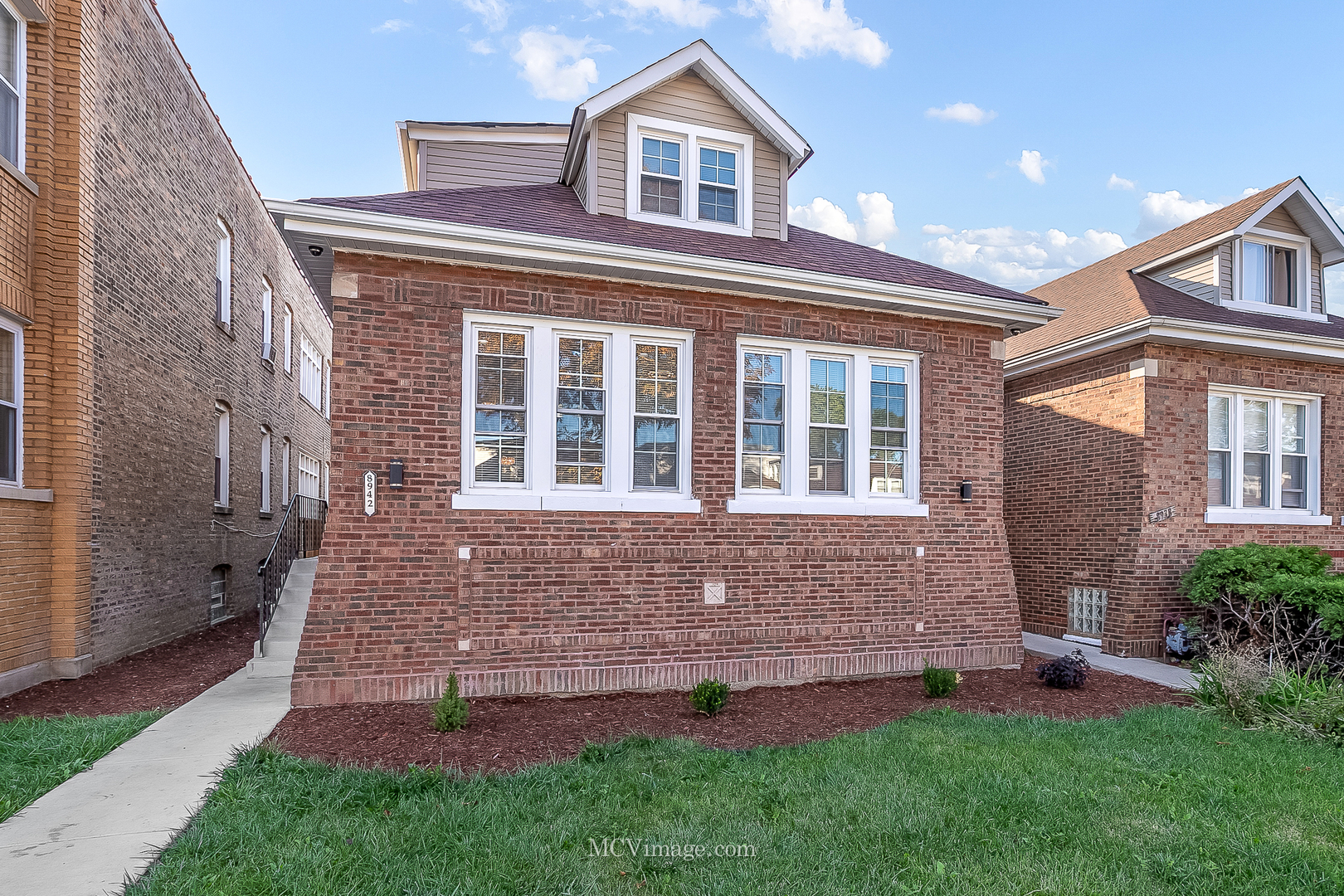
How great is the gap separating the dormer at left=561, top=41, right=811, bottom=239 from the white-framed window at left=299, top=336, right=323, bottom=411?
13.1 metres

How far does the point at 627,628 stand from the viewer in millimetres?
7488

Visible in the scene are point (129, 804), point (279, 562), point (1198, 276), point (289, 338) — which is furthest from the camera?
point (289, 338)

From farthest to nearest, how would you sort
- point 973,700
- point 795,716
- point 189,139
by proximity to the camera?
point 189,139, point 973,700, point 795,716

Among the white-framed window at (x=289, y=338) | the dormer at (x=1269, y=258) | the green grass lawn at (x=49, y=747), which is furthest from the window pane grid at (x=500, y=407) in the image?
the white-framed window at (x=289, y=338)

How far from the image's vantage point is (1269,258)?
11.6 metres

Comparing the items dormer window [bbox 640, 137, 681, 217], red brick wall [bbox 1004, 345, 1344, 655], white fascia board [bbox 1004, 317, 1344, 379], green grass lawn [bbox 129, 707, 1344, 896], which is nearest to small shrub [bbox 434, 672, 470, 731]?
green grass lawn [bbox 129, 707, 1344, 896]

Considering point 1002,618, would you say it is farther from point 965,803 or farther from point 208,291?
point 208,291

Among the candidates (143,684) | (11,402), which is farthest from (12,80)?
(143,684)

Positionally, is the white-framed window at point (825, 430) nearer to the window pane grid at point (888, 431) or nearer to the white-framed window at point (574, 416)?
the window pane grid at point (888, 431)

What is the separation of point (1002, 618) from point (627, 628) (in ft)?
15.1

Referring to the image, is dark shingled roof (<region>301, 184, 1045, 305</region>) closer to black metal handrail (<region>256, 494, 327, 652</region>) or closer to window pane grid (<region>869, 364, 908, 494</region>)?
window pane grid (<region>869, 364, 908, 494</region>)

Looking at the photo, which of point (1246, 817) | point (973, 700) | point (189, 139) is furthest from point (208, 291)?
point (1246, 817)

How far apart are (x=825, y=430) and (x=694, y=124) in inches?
154

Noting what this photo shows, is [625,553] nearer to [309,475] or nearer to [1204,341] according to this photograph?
[1204,341]
